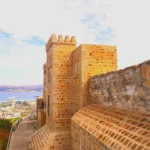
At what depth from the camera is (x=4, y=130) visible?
895 inches

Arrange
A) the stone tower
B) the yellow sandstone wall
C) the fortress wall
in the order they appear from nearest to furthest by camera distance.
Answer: the fortress wall
the yellow sandstone wall
the stone tower

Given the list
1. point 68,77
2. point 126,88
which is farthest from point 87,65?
point 126,88

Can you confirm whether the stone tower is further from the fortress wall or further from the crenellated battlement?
the fortress wall

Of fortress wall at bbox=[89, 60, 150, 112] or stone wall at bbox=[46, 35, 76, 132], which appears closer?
fortress wall at bbox=[89, 60, 150, 112]

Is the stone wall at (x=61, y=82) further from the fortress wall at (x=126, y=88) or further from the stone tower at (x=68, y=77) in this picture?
the fortress wall at (x=126, y=88)

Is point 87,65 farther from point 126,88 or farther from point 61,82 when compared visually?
point 126,88

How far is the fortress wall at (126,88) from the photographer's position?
5168mm

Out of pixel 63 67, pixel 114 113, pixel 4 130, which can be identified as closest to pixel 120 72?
pixel 114 113

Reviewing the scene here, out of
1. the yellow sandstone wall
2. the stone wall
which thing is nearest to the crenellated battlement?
the stone wall

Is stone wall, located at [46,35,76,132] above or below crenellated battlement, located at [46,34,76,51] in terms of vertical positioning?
below

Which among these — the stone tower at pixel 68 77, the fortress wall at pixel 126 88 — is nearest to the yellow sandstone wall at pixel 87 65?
the stone tower at pixel 68 77

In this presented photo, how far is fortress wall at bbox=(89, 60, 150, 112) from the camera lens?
17.0 feet

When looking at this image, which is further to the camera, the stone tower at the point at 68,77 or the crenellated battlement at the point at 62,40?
the crenellated battlement at the point at 62,40

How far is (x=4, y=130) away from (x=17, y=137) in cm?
689
